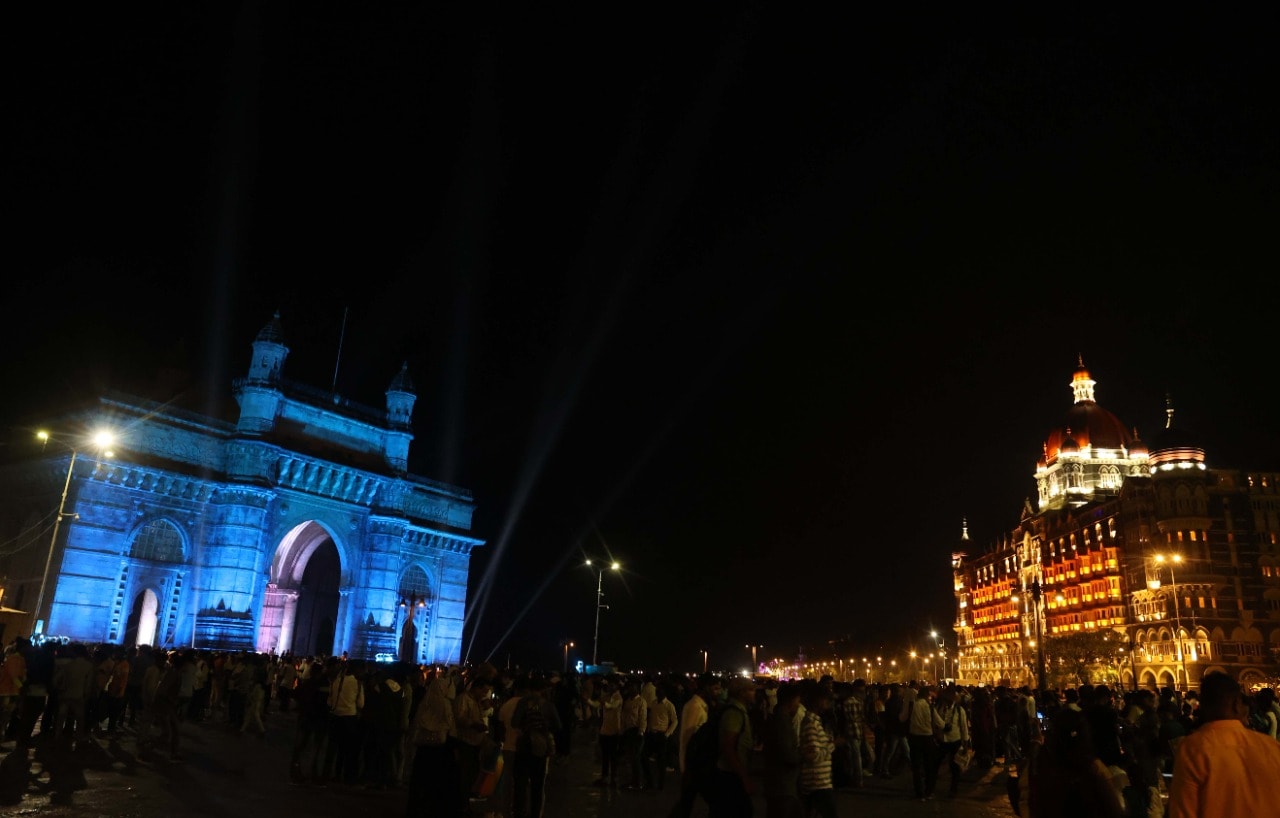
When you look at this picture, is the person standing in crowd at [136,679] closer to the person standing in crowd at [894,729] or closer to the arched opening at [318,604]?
the person standing in crowd at [894,729]

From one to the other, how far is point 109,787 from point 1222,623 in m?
89.0

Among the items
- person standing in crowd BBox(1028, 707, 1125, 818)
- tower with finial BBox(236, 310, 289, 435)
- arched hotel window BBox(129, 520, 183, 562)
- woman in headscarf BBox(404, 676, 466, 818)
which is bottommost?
woman in headscarf BBox(404, 676, 466, 818)

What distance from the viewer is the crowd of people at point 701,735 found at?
5.06 meters

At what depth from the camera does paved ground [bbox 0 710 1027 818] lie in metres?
10.8

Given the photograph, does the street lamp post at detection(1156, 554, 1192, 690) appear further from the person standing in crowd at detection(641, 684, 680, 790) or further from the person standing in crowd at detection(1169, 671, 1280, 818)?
the person standing in crowd at detection(1169, 671, 1280, 818)

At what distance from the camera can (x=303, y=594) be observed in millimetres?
52062

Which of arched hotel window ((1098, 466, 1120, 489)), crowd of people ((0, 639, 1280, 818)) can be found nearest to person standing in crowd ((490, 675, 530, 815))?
crowd of people ((0, 639, 1280, 818))

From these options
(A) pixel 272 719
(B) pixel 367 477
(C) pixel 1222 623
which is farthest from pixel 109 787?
(C) pixel 1222 623

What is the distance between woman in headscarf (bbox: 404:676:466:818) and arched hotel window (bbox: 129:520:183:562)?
36.2 meters

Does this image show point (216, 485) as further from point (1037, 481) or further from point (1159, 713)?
point (1037, 481)

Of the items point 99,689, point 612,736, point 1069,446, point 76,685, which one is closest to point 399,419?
point 99,689

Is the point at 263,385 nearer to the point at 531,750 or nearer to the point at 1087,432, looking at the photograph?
the point at 531,750

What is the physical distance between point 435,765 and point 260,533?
37184 mm

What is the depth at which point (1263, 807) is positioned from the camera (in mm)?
4055
